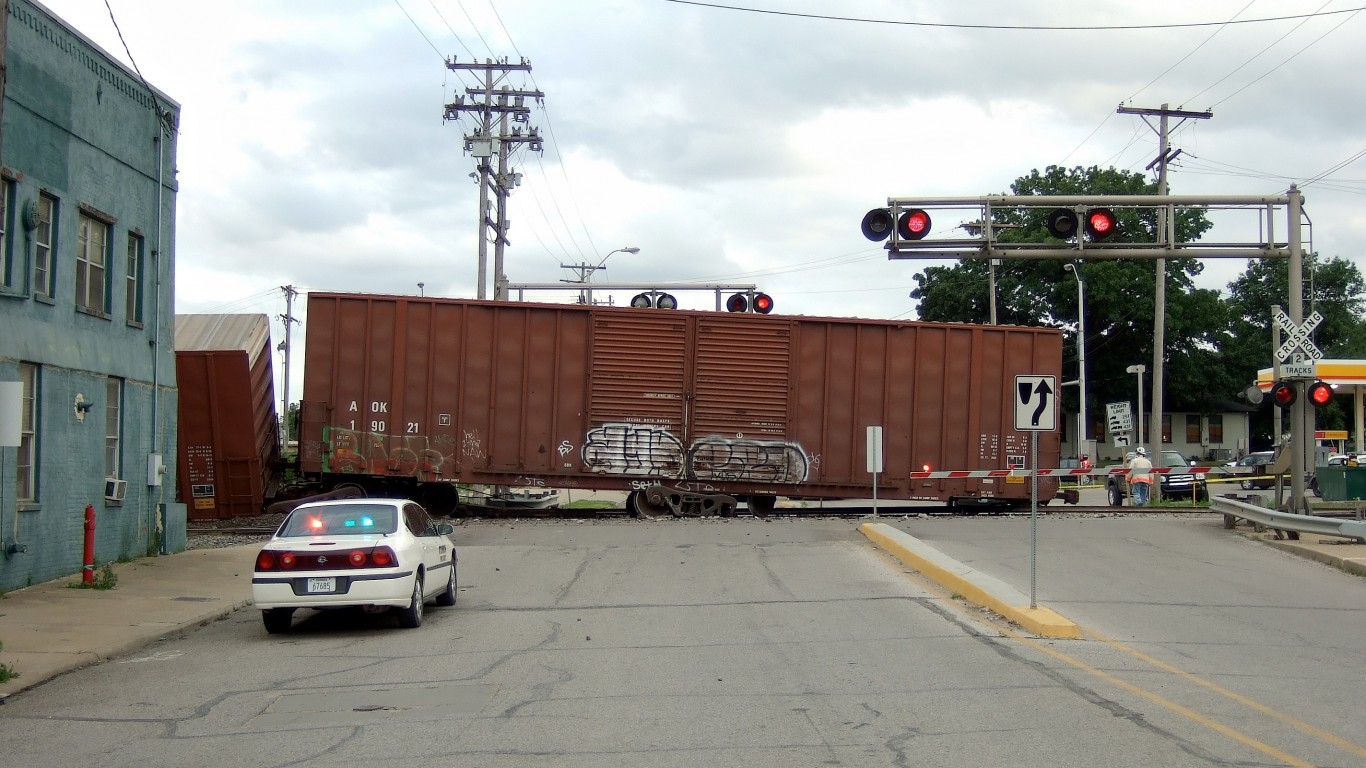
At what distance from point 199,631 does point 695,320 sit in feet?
44.6

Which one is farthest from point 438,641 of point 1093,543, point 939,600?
point 1093,543

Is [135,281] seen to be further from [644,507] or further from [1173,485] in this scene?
[1173,485]

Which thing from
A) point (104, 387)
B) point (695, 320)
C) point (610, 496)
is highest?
point (695, 320)

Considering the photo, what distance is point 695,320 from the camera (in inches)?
961

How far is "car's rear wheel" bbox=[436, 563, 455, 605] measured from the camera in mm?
13758

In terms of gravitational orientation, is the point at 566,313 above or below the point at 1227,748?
above

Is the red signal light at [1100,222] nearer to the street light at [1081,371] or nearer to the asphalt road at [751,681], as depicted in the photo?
the asphalt road at [751,681]

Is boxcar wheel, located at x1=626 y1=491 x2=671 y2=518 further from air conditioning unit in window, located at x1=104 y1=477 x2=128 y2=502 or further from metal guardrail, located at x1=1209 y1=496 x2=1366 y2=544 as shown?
metal guardrail, located at x1=1209 y1=496 x2=1366 y2=544

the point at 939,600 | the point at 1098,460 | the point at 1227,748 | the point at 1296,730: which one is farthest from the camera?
the point at 1098,460

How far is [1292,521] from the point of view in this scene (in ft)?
62.6

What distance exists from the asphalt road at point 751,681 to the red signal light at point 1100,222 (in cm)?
549

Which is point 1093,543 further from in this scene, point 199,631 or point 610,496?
point 610,496

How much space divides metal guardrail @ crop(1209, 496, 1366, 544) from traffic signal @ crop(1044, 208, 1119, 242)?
549 cm

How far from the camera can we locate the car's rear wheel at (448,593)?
1376cm
